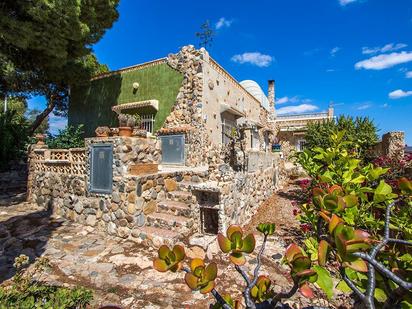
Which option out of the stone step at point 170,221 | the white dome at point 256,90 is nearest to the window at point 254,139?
the white dome at point 256,90

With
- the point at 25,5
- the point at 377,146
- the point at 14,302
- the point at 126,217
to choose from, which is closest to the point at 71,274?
the point at 126,217

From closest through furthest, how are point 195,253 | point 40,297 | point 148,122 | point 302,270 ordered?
point 302,270, point 40,297, point 195,253, point 148,122

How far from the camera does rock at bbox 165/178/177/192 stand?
688cm

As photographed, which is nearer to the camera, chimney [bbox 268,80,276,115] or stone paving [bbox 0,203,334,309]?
stone paving [bbox 0,203,334,309]

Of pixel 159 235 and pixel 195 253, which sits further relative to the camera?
pixel 159 235

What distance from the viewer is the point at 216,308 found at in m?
1.54

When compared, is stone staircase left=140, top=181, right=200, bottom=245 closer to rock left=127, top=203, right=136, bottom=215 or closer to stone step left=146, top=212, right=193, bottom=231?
stone step left=146, top=212, right=193, bottom=231

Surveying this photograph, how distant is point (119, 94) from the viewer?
1448 centimetres

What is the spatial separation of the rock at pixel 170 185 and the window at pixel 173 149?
442cm

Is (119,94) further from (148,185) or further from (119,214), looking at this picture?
(119,214)

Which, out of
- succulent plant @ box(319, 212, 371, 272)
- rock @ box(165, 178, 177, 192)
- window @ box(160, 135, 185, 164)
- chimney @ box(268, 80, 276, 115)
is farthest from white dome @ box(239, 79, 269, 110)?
succulent plant @ box(319, 212, 371, 272)

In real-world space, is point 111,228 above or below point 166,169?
below

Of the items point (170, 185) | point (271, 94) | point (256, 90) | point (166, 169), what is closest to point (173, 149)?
point (166, 169)

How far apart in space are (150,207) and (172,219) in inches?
32.4
